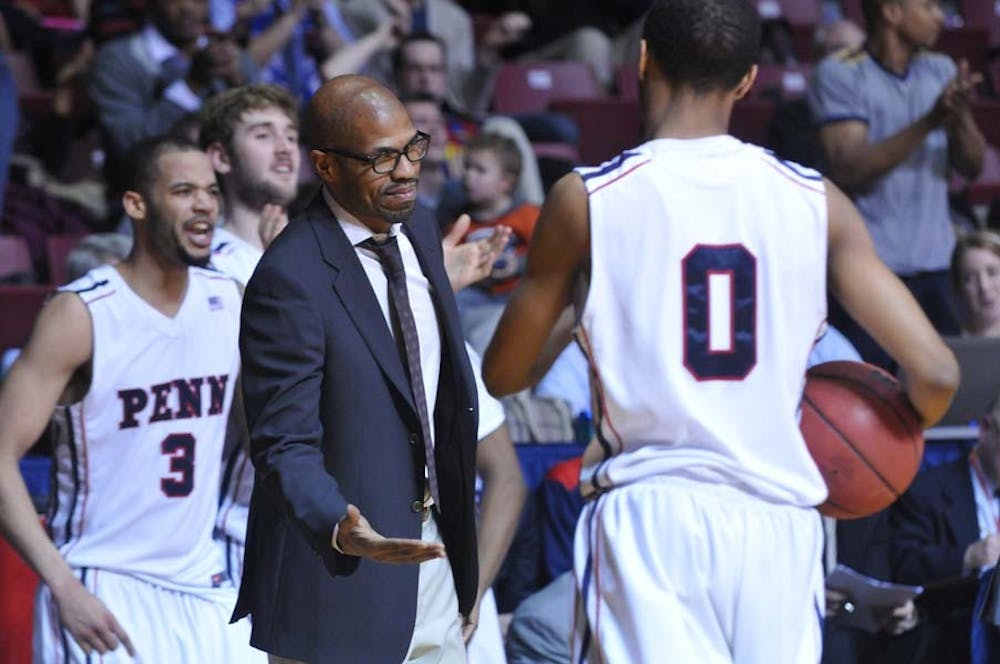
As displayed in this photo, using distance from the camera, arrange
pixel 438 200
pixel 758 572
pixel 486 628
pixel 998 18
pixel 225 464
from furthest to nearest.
Answer: pixel 998 18, pixel 438 200, pixel 225 464, pixel 486 628, pixel 758 572

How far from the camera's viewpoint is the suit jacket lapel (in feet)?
10.3

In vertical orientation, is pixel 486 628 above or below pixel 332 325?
below

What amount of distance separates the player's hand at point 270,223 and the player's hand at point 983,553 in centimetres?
235

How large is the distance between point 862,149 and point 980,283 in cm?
74

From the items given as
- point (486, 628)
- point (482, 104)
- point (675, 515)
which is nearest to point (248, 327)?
point (675, 515)

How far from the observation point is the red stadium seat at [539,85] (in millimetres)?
10719

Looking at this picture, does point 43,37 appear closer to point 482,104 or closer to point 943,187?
point 482,104

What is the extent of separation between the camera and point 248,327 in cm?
310

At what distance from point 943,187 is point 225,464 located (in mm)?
3919

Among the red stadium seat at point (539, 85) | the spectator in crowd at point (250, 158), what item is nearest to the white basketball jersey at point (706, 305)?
the spectator in crowd at point (250, 158)

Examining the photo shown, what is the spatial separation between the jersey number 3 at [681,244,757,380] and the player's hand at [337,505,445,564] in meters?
0.81

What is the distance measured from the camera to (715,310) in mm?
3400

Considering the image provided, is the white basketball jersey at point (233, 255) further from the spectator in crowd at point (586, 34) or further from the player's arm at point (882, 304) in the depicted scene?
the spectator in crowd at point (586, 34)

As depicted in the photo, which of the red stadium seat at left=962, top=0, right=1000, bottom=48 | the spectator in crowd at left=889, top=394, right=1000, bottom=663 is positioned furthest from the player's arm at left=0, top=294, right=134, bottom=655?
the red stadium seat at left=962, top=0, right=1000, bottom=48
